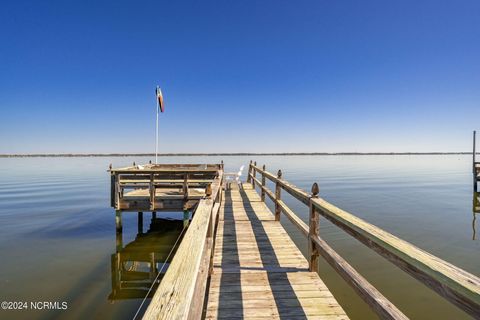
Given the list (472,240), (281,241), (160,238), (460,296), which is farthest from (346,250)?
(460,296)

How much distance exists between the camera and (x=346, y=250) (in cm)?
984

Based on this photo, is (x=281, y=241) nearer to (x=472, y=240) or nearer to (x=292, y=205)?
(x=472, y=240)

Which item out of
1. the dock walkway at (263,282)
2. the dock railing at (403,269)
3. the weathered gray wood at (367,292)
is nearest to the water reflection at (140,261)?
the dock walkway at (263,282)

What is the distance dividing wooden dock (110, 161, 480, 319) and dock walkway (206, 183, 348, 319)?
0.04 feet

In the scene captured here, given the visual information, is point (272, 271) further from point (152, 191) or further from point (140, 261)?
point (152, 191)

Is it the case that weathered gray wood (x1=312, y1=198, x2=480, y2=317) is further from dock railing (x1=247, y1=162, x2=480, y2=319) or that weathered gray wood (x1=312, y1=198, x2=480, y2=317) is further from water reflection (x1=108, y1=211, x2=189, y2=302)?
water reflection (x1=108, y1=211, x2=189, y2=302)

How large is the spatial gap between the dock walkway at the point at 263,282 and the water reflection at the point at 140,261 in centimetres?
187

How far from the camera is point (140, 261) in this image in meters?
9.36

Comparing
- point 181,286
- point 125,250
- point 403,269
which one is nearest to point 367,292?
point 403,269

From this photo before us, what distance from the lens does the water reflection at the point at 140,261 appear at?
24.3 ft

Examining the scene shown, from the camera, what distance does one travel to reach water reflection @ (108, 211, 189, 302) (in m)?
7.42

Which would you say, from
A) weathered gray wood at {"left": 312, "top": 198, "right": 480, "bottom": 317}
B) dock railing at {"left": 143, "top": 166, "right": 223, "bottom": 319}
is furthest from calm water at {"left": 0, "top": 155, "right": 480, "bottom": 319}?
dock railing at {"left": 143, "top": 166, "right": 223, "bottom": 319}

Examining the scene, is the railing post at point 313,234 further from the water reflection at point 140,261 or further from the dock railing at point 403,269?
the water reflection at point 140,261

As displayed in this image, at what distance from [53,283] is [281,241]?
6271mm
